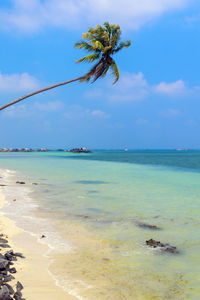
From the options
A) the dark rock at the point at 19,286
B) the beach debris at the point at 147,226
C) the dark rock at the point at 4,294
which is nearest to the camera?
the dark rock at the point at 4,294

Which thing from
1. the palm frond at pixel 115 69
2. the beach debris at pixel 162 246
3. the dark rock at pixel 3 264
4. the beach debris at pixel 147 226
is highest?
the palm frond at pixel 115 69

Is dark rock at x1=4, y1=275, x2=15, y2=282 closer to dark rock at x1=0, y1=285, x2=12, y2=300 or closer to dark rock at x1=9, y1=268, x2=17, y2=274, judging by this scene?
dark rock at x1=9, y1=268, x2=17, y2=274

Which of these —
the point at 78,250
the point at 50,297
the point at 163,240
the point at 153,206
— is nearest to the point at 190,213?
the point at 153,206

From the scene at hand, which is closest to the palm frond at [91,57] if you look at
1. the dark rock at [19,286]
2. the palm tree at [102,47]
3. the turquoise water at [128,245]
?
the palm tree at [102,47]

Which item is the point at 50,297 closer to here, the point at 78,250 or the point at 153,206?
the point at 78,250

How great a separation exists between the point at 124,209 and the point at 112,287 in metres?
9.53

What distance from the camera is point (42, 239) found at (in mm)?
10016

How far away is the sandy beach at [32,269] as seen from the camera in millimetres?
6068

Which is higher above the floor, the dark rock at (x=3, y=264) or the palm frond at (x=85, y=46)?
the palm frond at (x=85, y=46)

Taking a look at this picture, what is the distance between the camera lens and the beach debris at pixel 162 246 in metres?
9.34

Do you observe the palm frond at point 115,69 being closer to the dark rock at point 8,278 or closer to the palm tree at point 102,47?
the palm tree at point 102,47

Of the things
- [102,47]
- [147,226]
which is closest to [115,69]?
[102,47]

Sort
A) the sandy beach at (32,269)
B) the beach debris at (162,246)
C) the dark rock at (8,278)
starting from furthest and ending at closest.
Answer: the beach debris at (162,246), the dark rock at (8,278), the sandy beach at (32,269)

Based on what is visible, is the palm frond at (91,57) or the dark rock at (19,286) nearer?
the dark rock at (19,286)
